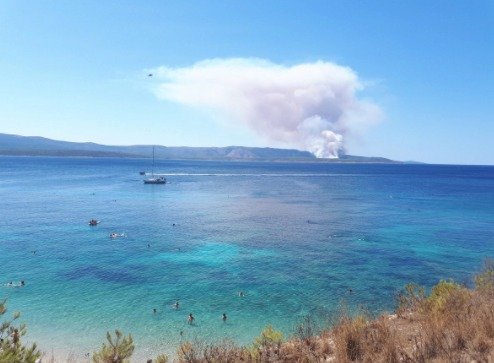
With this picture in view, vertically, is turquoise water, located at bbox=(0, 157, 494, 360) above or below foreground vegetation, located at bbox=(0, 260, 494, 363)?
below

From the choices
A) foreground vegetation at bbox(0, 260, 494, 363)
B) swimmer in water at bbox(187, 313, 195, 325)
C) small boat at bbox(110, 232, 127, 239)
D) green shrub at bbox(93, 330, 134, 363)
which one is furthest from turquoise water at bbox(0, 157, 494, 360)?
green shrub at bbox(93, 330, 134, 363)

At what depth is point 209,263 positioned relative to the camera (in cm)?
3559

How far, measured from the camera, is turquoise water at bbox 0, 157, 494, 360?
77.0 ft

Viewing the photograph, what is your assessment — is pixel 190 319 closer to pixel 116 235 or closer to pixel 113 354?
pixel 113 354

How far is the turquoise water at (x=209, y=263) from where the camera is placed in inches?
925

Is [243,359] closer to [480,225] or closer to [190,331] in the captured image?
[190,331]

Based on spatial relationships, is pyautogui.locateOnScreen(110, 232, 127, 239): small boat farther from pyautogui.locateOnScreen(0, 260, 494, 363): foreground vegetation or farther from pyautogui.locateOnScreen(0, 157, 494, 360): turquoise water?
pyautogui.locateOnScreen(0, 260, 494, 363): foreground vegetation

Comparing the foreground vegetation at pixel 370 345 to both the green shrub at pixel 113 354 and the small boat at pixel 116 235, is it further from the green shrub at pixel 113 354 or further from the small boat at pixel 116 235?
the small boat at pixel 116 235

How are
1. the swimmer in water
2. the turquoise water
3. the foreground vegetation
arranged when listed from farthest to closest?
the turquoise water < the swimmer in water < the foreground vegetation

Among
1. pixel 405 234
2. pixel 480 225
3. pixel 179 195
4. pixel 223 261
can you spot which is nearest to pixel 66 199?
pixel 179 195

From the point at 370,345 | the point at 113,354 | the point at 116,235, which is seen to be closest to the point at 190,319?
the point at 113,354

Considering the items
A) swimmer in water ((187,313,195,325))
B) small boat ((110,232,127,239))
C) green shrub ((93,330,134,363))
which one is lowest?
swimmer in water ((187,313,195,325))

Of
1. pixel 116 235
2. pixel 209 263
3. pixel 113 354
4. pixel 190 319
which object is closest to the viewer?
pixel 113 354

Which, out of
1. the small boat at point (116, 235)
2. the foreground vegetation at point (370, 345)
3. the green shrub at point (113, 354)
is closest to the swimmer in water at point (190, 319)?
the foreground vegetation at point (370, 345)
